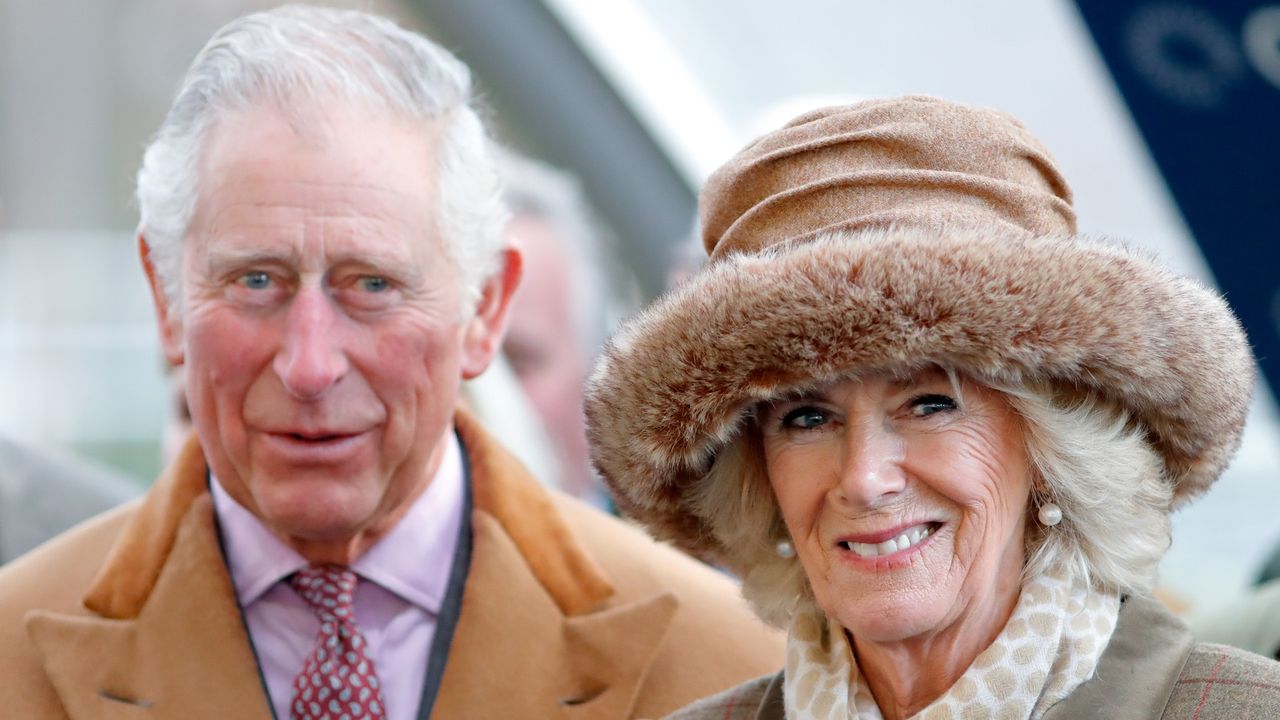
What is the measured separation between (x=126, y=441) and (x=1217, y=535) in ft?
16.5

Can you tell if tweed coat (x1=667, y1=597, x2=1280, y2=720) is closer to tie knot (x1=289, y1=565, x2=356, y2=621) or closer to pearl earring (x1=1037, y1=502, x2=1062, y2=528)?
pearl earring (x1=1037, y1=502, x2=1062, y2=528)

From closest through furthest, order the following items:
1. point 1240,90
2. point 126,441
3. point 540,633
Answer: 1. point 540,633
2. point 1240,90
3. point 126,441

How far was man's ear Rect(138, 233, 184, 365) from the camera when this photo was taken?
297cm

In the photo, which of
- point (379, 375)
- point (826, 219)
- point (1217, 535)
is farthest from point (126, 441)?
point (826, 219)

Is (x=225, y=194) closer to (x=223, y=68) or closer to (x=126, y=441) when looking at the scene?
(x=223, y=68)

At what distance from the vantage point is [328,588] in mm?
2930

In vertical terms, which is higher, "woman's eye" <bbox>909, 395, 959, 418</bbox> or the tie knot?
the tie knot

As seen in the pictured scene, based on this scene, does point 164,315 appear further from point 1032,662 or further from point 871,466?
point 1032,662

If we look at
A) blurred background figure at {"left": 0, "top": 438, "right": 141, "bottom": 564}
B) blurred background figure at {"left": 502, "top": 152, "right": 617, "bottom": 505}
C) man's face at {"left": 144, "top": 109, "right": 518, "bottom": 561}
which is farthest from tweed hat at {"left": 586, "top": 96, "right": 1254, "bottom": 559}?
blurred background figure at {"left": 502, "top": 152, "right": 617, "bottom": 505}

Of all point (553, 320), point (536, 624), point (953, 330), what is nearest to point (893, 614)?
point (953, 330)

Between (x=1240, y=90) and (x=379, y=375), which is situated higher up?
(x=379, y=375)

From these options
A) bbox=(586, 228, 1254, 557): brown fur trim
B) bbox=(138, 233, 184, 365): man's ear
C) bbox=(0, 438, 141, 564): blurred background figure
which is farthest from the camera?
bbox=(0, 438, 141, 564): blurred background figure

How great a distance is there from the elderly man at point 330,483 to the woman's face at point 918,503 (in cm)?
75

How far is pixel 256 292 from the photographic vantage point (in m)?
2.81
